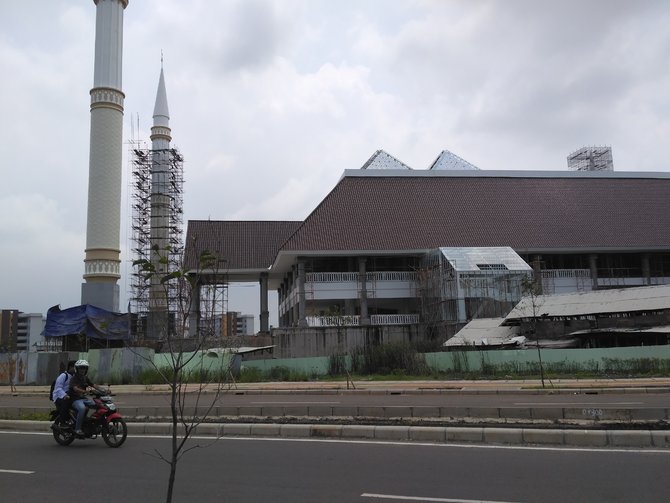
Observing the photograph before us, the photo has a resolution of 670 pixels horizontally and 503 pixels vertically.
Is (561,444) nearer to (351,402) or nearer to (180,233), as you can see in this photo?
(351,402)

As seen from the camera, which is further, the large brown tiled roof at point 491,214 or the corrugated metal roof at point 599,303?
the large brown tiled roof at point 491,214

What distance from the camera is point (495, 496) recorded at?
21.9 feet

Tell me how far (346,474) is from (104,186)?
155ft

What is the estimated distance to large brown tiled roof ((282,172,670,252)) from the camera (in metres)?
44.0

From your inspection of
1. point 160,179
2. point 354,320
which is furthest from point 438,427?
point 160,179

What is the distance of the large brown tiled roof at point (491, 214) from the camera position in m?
44.0

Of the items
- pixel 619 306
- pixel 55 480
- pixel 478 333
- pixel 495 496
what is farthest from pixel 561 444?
pixel 478 333

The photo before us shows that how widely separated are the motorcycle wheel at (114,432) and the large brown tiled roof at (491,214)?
31478 mm

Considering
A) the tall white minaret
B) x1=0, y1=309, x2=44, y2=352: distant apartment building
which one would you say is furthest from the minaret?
x1=0, y1=309, x2=44, y2=352: distant apartment building

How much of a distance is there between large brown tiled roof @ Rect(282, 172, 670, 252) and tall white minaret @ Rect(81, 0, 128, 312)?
1689cm

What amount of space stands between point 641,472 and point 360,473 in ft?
11.3

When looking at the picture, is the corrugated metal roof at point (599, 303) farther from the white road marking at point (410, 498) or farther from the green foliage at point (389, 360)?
the white road marking at point (410, 498)

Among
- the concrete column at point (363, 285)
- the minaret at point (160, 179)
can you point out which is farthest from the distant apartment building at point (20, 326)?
the concrete column at point (363, 285)

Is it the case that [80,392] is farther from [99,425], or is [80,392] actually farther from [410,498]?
[410,498]
